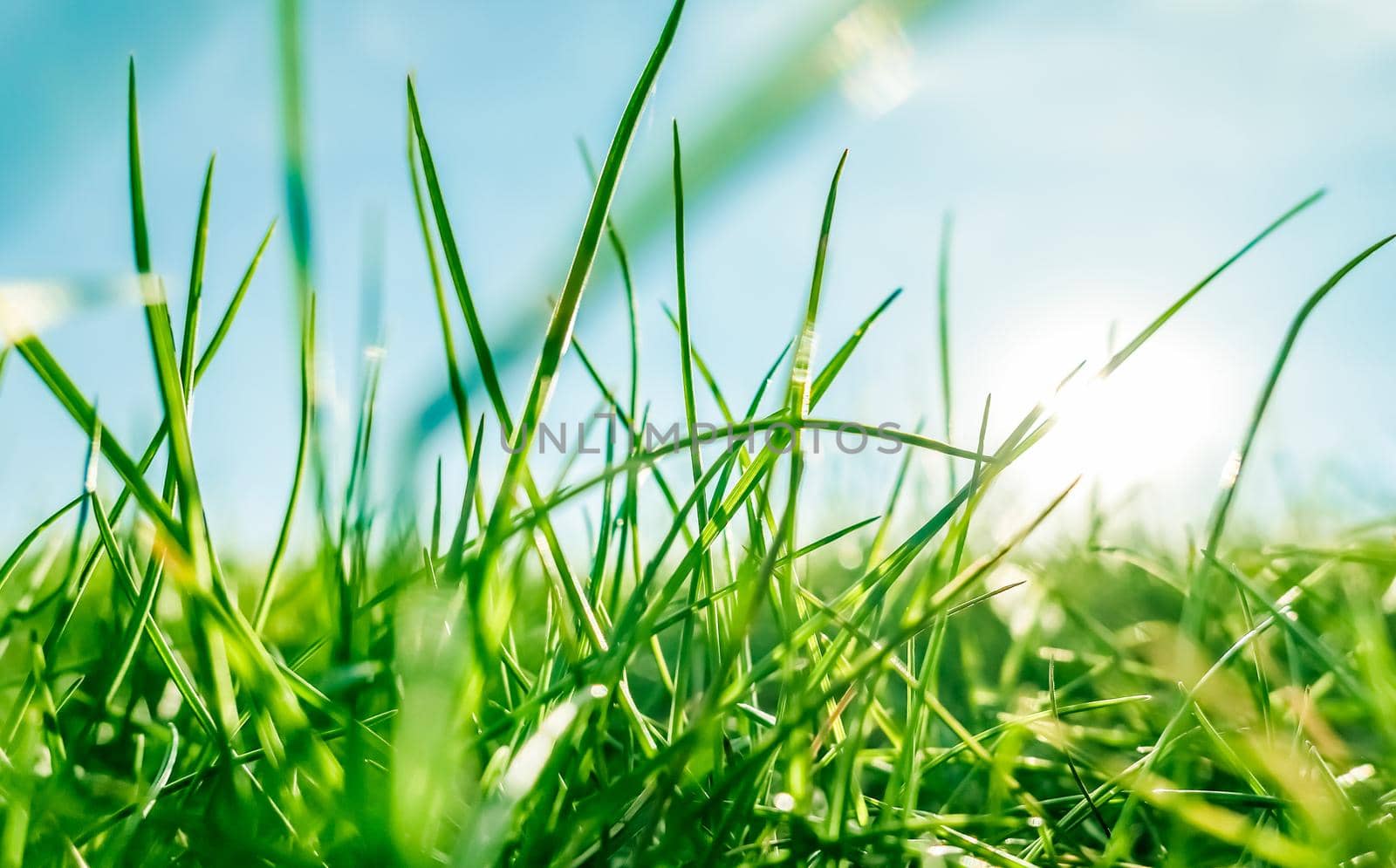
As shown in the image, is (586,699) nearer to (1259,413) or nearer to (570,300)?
(570,300)

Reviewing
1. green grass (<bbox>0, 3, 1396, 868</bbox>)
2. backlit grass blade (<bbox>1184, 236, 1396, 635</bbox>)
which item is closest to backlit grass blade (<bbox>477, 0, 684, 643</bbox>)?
green grass (<bbox>0, 3, 1396, 868</bbox>)

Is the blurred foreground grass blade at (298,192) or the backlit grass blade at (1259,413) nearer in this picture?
the blurred foreground grass blade at (298,192)

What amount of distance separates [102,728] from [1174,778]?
0.65 meters

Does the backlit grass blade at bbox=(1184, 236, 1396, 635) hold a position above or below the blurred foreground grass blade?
below

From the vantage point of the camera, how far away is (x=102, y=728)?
0.53m

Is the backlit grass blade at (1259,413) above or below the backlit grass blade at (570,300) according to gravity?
below

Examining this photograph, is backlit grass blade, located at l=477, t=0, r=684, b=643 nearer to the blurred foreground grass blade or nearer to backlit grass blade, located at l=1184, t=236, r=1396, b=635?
the blurred foreground grass blade

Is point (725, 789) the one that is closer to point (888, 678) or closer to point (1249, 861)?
point (1249, 861)

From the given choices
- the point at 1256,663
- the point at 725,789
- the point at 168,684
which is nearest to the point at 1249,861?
the point at 1256,663

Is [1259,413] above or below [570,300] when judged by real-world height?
below

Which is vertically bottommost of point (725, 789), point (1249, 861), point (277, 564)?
point (1249, 861)

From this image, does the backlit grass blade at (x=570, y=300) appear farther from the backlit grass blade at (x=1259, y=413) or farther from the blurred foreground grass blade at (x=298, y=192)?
the backlit grass blade at (x=1259, y=413)

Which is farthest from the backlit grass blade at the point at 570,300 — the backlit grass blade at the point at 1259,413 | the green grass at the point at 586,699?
the backlit grass blade at the point at 1259,413

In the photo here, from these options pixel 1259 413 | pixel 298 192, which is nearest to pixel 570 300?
pixel 298 192
